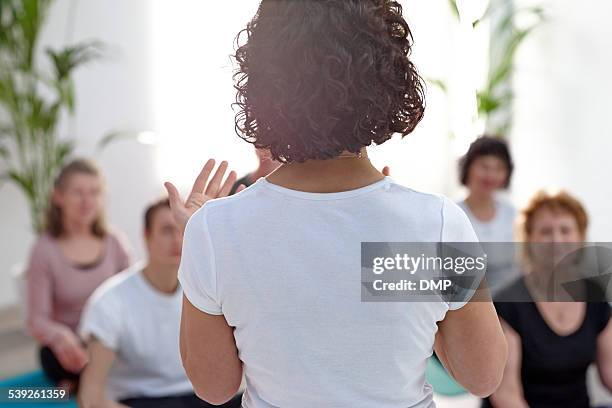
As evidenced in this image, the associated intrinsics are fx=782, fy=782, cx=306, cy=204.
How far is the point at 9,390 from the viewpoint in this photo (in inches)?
63.4

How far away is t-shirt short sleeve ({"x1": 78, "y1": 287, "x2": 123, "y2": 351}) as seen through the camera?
1.90m

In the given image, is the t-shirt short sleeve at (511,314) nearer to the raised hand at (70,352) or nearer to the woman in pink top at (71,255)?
the raised hand at (70,352)

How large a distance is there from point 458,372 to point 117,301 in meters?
1.29

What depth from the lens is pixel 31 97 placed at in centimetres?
337

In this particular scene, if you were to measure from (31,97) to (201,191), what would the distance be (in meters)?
2.64

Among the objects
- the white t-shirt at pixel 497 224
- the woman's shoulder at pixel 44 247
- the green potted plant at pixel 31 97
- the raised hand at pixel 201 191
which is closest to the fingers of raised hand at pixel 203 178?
the raised hand at pixel 201 191

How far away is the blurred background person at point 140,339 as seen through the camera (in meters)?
1.90

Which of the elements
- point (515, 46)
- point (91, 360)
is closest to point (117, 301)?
point (91, 360)

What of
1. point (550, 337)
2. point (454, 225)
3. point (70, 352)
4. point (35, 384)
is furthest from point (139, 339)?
point (454, 225)

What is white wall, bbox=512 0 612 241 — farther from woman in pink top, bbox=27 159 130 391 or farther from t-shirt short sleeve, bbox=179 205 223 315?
woman in pink top, bbox=27 159 130 391

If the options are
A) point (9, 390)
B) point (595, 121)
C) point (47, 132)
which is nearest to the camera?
point (9, 390)

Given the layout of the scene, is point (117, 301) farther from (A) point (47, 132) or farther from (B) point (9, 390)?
(A) point (47, 132)

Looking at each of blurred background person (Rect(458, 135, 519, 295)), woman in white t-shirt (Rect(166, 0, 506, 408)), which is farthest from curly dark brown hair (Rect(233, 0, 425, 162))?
blurred background person (Rect(458, 135, 519, 295))

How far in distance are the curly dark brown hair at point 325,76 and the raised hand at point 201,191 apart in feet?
0.55
